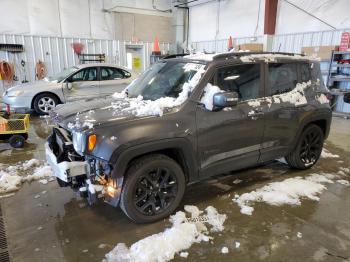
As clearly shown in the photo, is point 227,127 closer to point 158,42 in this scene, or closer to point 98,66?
point 98,66

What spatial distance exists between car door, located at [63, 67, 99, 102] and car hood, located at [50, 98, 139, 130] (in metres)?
5.34

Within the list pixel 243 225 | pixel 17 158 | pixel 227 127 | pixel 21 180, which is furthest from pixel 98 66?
pixel 243 225

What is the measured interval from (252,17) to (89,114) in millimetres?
10288

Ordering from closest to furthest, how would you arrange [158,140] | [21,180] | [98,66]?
[158,140] → [21,180] → [98,66]

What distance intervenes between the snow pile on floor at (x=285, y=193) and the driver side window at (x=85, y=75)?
21.8 ft

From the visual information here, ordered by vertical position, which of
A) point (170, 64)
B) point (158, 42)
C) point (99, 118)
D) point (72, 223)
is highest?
point (158, 42)

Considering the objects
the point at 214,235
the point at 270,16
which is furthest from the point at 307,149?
the point at 270,16

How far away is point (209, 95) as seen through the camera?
→ 3.10m

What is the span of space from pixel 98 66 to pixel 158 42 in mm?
6343

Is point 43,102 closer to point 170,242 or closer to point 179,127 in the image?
point 179,127

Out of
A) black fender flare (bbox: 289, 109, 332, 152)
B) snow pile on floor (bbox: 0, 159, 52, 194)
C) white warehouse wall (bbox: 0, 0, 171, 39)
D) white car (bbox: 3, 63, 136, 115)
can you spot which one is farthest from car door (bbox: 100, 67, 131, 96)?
black fender flare (bbox: 289, 109, 332, 152)

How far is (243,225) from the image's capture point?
119 inches

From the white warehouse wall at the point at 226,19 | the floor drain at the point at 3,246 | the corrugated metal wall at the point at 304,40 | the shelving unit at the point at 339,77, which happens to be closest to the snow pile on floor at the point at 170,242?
the floor drain at the point at 3,246

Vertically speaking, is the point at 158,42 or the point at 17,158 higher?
the point at 158,42
